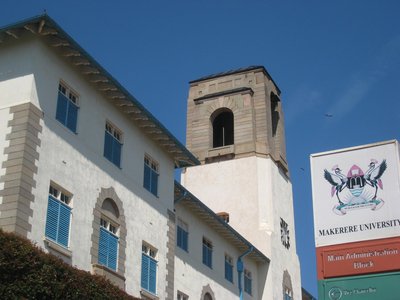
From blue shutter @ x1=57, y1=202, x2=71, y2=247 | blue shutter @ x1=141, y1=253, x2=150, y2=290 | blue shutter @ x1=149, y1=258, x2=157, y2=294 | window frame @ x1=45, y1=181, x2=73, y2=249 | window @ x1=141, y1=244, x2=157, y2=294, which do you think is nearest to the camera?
window frame @ x1=45, y1=181, x2=73, y2=249

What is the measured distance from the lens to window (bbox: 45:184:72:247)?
22.8m

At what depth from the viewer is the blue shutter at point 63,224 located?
2323 cm

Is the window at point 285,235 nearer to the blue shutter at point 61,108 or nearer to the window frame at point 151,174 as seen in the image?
the window frame at point 151,174

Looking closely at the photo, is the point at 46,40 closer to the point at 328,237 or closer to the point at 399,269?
the point at 328,237

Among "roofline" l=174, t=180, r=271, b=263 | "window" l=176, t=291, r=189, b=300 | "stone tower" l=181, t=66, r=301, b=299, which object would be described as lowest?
"window" l=176, t=291, r=189, b=300

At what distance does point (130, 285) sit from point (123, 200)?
309 centimetres

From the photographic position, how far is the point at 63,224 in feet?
76.9

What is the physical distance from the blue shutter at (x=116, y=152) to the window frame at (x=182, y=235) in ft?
22.4

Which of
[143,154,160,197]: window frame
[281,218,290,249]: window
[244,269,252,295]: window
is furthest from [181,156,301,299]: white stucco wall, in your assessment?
[143,154,160,197]: window frame

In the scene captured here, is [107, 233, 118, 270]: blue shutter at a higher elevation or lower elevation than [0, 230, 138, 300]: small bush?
higher

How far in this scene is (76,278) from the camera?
849 inches

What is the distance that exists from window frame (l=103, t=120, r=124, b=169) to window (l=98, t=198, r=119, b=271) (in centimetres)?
169

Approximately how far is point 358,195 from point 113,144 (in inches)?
439

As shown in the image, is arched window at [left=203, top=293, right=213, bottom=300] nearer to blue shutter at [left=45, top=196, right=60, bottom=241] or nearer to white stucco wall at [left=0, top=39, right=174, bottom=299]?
white stucco wall at [left=0, top=39, right=174, bottom=299]
